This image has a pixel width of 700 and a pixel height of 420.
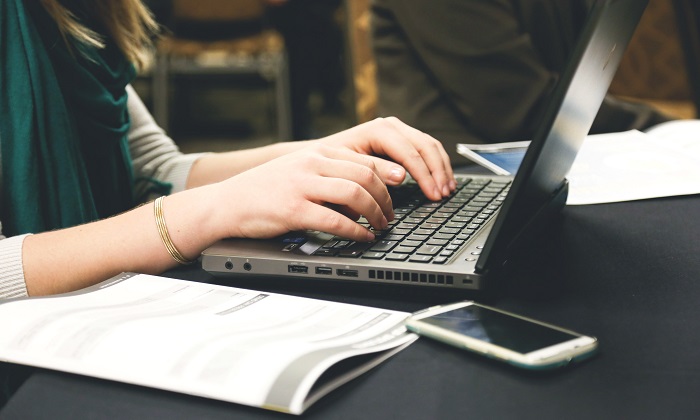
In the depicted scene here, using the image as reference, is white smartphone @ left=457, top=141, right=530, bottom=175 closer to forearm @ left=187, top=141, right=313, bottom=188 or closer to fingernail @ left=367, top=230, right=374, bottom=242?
forearm @ left=187, top=141, right=313, bottom=188

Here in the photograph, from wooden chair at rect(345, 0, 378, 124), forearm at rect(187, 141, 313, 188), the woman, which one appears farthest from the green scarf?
wooden chair at rect(345, 0, 378, 124)

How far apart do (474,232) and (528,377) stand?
0.74ft

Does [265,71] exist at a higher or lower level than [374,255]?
lower

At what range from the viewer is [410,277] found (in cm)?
54

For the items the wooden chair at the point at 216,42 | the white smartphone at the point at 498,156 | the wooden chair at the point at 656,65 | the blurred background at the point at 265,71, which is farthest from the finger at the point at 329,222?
the wooden chair at the point at 216,42

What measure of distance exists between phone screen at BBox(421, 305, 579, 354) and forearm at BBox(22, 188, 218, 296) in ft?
0.81

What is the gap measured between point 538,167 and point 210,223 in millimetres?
284

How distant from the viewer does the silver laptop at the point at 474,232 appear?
490mm

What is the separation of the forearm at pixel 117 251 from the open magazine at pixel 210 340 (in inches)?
2.9

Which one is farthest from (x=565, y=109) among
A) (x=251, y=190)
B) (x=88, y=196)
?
(x=88, y=196)

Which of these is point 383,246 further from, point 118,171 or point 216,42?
point 216,42

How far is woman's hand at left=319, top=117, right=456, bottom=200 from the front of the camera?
765mm

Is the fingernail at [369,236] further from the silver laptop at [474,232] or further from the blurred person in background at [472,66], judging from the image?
the blurred person in background at [472,66]

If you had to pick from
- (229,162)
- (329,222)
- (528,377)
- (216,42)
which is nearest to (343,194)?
(329,222)
